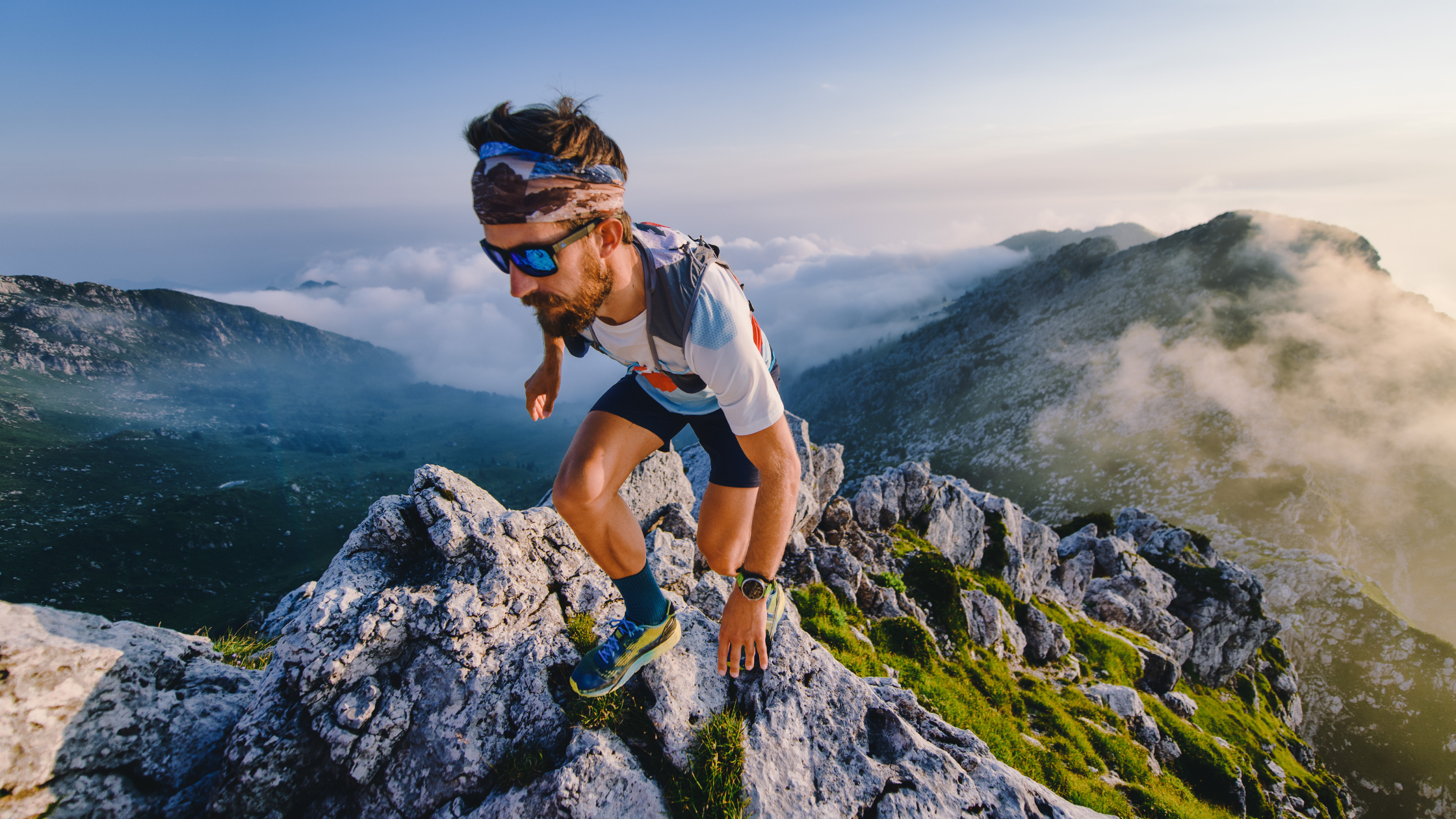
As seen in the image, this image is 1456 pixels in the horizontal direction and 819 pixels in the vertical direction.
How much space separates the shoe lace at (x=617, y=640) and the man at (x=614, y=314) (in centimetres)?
1

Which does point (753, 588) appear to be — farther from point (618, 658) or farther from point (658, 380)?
point (658, 380)

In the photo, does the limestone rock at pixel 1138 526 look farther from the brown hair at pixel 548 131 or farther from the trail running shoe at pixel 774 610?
the brown hair at pixel 548 131

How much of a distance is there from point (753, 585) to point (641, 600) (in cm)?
169

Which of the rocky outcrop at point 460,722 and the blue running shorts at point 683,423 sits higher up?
the blue running shorts at point 683,423

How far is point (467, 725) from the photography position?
580cm

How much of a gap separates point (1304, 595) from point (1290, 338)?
93443 millimetres

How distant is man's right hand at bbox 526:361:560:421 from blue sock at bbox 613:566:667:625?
219cm

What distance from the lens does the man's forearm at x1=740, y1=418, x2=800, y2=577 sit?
469 cm

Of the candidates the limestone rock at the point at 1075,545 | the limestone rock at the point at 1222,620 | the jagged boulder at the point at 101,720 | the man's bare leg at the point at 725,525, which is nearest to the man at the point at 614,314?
the man's bare leg at the point at 725,525

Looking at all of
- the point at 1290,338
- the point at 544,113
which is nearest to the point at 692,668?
the point at 544,113

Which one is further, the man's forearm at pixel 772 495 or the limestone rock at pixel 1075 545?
the limestone rock at pixel 1075 545

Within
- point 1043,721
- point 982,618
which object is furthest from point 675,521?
point 982,618

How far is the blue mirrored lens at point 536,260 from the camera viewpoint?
4.59 metres

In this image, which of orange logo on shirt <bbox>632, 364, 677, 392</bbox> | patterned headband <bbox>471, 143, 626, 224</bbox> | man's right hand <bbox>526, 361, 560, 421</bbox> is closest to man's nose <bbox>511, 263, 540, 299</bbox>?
patterned headband <bbox>471, 143, 626, 224</bbox>
